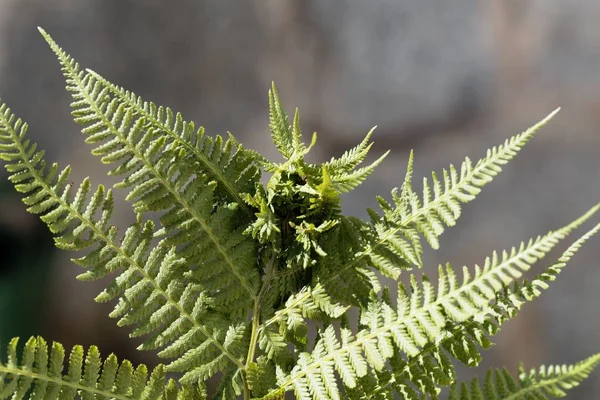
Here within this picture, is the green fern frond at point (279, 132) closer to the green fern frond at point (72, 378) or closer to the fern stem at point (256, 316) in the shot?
the fern stem at point (256, 316)

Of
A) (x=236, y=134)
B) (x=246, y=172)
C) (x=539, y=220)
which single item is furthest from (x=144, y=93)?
(x=539, y=220)

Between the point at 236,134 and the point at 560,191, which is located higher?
the point at 236,134

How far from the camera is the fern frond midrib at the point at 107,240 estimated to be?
472 millimetres

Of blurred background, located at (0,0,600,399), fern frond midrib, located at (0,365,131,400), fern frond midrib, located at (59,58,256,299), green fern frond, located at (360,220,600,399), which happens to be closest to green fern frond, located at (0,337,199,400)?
fern frond midrib, located at (0,365,131,400)

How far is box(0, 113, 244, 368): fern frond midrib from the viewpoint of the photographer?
0.47 metres

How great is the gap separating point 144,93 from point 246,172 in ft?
2.69

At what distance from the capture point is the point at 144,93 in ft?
4.24

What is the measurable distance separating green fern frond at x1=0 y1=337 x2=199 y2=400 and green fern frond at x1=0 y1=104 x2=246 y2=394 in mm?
28

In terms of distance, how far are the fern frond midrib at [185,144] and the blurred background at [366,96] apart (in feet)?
2.45

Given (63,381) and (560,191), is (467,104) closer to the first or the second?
(560,191)

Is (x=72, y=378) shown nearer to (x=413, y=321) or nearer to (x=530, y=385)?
(x=413, y=321)

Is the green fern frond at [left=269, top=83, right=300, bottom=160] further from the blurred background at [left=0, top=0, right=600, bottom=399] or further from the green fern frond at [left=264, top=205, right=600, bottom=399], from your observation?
the blurred background at [left=0, top=0, right=600, bottom=399]

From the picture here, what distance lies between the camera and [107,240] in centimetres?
50

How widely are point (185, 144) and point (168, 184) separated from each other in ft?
0.15
